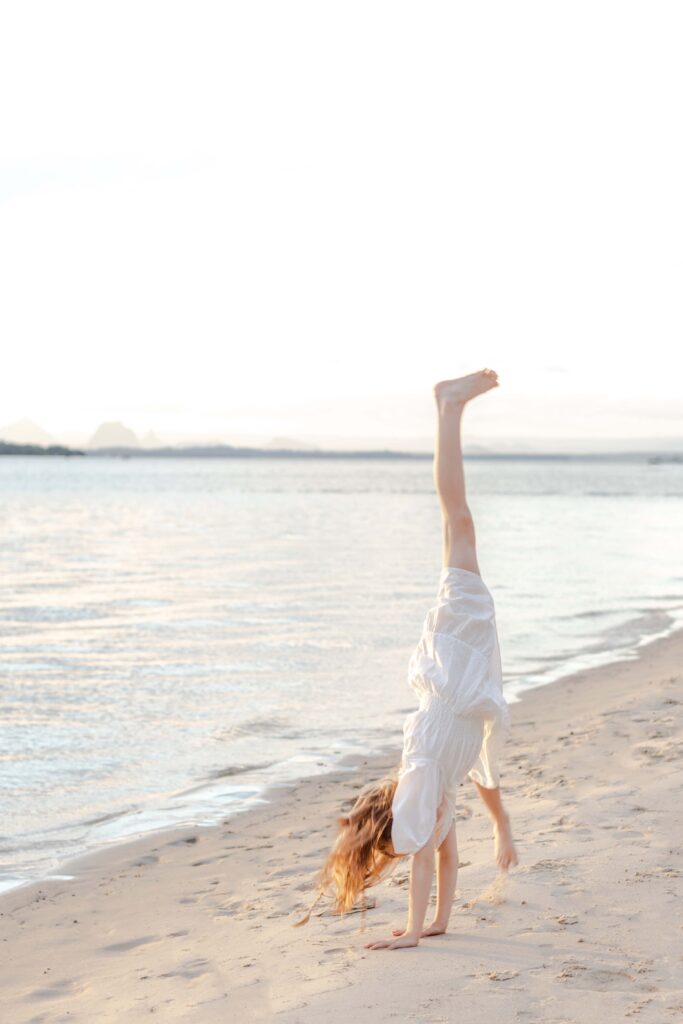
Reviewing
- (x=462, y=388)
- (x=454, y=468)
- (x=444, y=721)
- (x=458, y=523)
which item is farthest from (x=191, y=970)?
(x=462, y=388)

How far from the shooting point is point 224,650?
14.5 metres

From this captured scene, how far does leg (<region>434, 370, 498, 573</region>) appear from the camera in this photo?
4.35 m

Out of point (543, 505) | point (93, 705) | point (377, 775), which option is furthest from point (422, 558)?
point (543, 505)

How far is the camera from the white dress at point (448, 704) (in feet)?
14.2

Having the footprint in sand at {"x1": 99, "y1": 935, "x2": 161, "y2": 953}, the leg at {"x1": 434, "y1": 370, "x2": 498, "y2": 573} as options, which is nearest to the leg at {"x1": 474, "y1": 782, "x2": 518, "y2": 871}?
the leg at {"x1": 434, "y1": 370, "x2": 498, "y2": 573}

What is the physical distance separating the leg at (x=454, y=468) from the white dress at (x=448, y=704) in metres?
0.09

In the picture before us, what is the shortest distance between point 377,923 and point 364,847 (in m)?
0.62

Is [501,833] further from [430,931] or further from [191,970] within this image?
[191,970]

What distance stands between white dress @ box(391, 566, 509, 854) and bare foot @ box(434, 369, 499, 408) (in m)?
0.70

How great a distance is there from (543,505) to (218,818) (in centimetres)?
6121

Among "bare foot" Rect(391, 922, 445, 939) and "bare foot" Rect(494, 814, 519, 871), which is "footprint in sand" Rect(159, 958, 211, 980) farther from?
"bare foot" Rect(494, 814, 519, 871)

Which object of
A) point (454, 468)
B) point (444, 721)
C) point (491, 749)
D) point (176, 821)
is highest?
point (454, 468)

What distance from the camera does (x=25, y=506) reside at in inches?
2505

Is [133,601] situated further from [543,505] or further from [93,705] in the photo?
[543,505]
